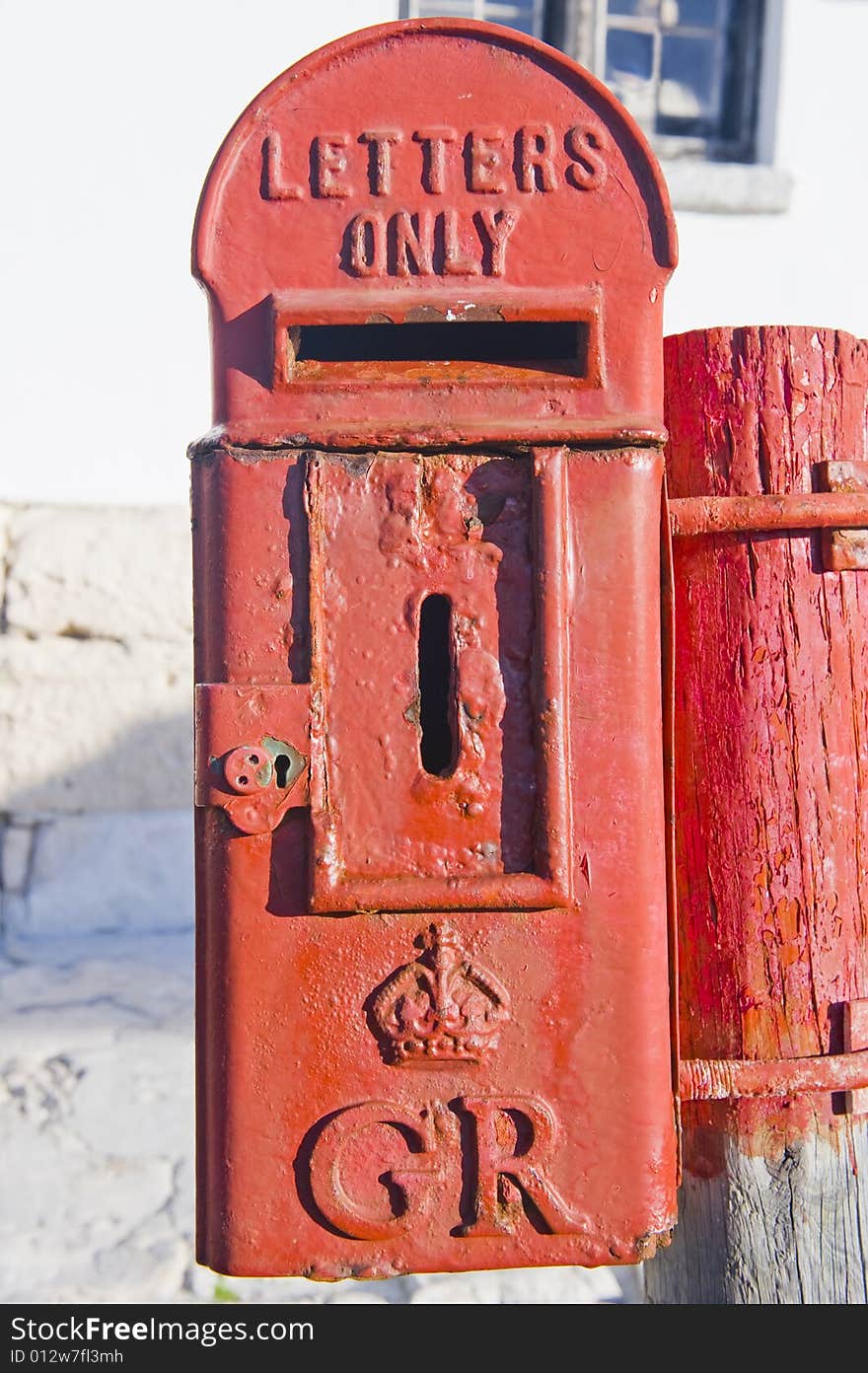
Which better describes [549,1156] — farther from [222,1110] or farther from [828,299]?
[828,299]

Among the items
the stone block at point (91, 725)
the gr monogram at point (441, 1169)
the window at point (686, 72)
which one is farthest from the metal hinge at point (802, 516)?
the window at point (686, 72)

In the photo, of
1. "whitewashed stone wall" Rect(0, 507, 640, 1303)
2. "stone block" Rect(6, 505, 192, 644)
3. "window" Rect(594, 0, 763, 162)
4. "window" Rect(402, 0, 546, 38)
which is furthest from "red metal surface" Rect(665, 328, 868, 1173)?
"window" Rect(402, 0, 546, 38)

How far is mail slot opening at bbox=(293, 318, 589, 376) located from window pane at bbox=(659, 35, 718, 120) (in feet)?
8.82

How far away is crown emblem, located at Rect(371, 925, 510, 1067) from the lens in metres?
1.00

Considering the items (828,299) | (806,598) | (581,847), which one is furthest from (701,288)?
(581,847)

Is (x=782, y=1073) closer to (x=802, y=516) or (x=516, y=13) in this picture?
(x=802, y=516)

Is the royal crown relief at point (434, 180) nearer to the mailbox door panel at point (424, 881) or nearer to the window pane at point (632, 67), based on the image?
the mailbox door panel at point (424, 881)

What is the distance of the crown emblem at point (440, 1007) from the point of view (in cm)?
100

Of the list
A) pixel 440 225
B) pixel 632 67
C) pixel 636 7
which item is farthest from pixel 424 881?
pixel 636 7

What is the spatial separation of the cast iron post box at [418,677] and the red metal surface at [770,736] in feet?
0.47

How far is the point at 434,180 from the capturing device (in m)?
1.03

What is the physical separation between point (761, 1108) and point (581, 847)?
366mm

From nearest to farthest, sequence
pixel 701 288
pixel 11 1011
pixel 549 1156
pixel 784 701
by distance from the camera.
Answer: pixel 549 1156 < pixel 784 701 < pixel 11 1011 < pixel 701 288

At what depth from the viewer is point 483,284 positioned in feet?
3.37
